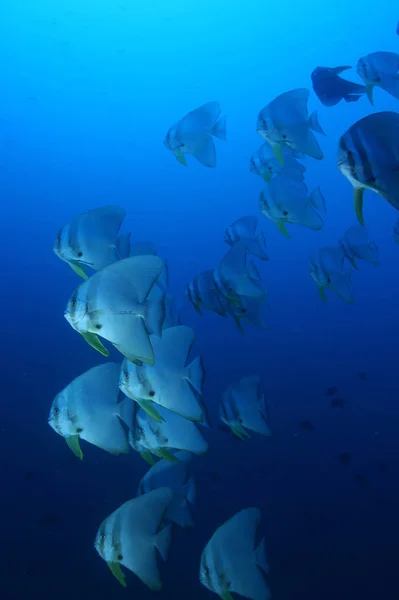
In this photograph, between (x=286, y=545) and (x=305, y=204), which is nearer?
(x=305, y=204)

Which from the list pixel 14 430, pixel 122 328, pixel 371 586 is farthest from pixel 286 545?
pixel 122 328

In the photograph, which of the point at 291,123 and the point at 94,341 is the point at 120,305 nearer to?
the point at 94,341

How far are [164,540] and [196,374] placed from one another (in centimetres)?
87

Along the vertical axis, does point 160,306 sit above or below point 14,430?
above

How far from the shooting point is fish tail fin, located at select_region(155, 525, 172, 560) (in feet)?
8.03

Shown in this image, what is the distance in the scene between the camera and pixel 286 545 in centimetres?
744

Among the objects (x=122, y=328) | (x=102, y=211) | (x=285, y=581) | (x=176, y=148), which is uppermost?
(x=176, y=148)

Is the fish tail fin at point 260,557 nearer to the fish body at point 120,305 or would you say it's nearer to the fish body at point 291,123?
the fish body at point 120,305

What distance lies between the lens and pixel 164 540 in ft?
8.10

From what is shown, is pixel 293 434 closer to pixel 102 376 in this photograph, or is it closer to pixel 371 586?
pixel 371 586

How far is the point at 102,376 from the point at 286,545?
6.22 metres

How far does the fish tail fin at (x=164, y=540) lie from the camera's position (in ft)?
8.03

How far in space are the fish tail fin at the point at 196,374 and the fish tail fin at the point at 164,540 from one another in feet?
2.53

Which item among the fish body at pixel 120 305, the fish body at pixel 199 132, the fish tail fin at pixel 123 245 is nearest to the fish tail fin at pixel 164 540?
the fish body at pixel 120 305
